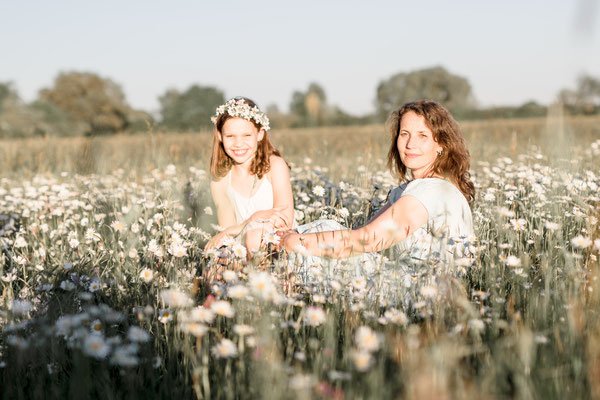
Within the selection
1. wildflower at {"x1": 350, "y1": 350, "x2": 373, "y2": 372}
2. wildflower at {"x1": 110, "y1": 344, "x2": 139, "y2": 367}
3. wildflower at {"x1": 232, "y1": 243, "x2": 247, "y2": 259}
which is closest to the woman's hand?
wildflower at {"x1": 232, "y1": 243, "x2": 247, "y2": 259}

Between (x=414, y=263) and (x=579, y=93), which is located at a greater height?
(x=579, y=93)

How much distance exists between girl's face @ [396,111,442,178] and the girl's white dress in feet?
0.88

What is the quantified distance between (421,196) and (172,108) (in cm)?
3951

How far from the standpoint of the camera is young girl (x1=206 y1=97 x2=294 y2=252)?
4301mm

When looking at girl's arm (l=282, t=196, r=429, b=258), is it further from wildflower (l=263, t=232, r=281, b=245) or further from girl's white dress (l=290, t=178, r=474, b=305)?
wildflower (l=263, t=232, r=281, b=245)

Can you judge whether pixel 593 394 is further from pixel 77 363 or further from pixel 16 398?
pixel 16 398

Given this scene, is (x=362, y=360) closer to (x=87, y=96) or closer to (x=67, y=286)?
(x=67, y=286)

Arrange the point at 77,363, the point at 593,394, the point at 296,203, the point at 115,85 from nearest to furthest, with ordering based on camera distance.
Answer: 1. the point at 593,394
2. the point at 77,363
3. the point at 296,203
4. the point at 115,85

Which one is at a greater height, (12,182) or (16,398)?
(12,182)

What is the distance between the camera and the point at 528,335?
1377mm

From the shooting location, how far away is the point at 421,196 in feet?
10.1

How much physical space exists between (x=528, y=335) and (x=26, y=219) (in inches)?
182

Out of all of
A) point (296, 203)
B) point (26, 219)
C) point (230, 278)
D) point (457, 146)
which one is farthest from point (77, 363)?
point (26, 219)

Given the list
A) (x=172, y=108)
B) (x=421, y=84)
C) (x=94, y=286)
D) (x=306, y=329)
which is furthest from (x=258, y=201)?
(x=421, y=84)
